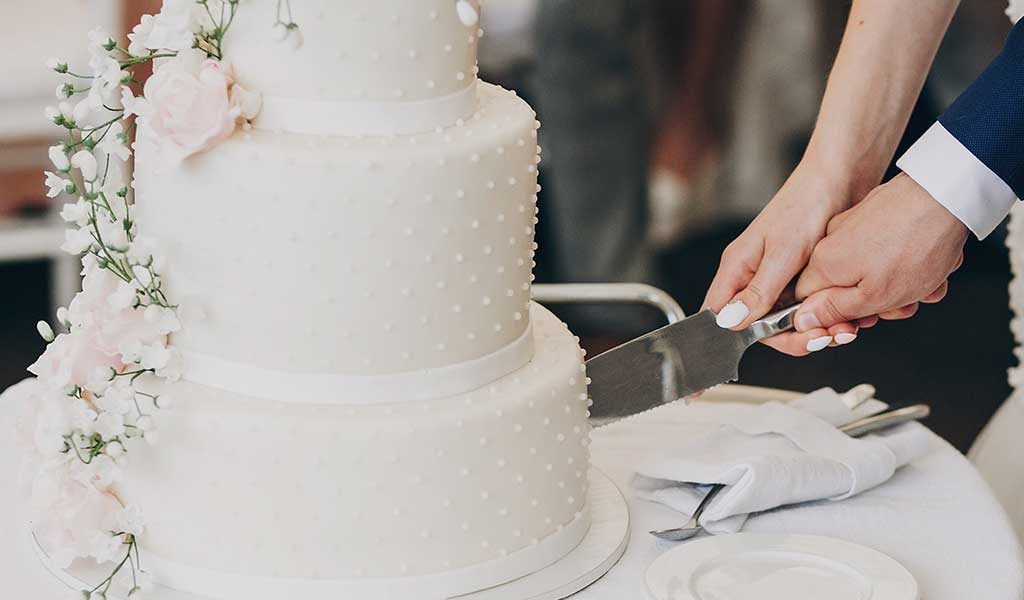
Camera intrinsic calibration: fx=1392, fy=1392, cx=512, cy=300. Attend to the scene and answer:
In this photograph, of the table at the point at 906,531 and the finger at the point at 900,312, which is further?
the finger at the point at 900,312

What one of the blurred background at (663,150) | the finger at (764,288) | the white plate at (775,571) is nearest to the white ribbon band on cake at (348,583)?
the white plate at (775,571)

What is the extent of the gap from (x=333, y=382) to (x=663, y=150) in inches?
144

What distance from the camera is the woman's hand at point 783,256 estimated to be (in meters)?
1.60

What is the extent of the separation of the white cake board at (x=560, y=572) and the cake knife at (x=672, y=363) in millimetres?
144

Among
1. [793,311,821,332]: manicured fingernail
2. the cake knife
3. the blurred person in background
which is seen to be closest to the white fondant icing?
the cake knife

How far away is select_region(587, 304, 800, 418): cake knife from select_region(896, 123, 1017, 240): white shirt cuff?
0.72 feet

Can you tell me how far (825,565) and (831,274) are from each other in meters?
0.36

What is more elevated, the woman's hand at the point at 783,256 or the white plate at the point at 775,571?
the woman's hand at the point at 783,256

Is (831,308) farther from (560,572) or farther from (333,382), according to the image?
(333,382)

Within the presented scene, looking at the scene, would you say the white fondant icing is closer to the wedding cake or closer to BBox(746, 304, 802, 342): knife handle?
the wedding cake

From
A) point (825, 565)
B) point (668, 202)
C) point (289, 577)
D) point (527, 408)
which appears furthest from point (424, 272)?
point (668, 202)

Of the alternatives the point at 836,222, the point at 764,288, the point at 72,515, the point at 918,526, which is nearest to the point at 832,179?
the point at 836,222

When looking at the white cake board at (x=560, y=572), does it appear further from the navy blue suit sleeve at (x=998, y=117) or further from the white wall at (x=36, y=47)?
the white wall at (x=36, y=47)

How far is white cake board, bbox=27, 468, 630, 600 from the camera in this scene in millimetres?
1361
